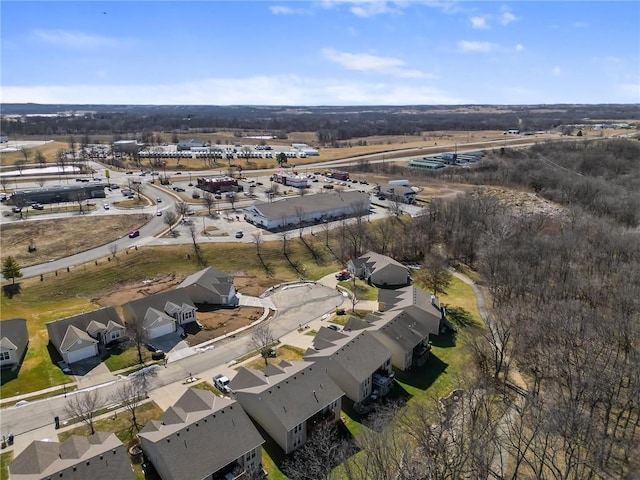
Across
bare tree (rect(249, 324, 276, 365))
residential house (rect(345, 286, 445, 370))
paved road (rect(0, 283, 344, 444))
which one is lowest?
paved road (rect(0, 283, 344, 444))

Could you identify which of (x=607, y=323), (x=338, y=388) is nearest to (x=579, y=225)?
(x=607, y=323)

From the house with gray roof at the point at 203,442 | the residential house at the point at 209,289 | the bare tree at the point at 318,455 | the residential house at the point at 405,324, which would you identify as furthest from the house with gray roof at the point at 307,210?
the house with gray roof at the point at 203,442

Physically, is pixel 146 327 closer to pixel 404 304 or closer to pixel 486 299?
pixel 404 304

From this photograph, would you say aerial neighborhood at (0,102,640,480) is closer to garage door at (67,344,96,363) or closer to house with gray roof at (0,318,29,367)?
house with gray roof at (0,318,29,367)

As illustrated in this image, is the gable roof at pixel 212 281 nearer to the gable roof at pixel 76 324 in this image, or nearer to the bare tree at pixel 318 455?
the gable roof at pixel 76 324

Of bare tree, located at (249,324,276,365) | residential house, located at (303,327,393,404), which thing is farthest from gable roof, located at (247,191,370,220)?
residential house, located at (303,327,393,404)

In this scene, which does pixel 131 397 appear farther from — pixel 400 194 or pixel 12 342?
pixel 400 194

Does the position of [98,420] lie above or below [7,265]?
below
